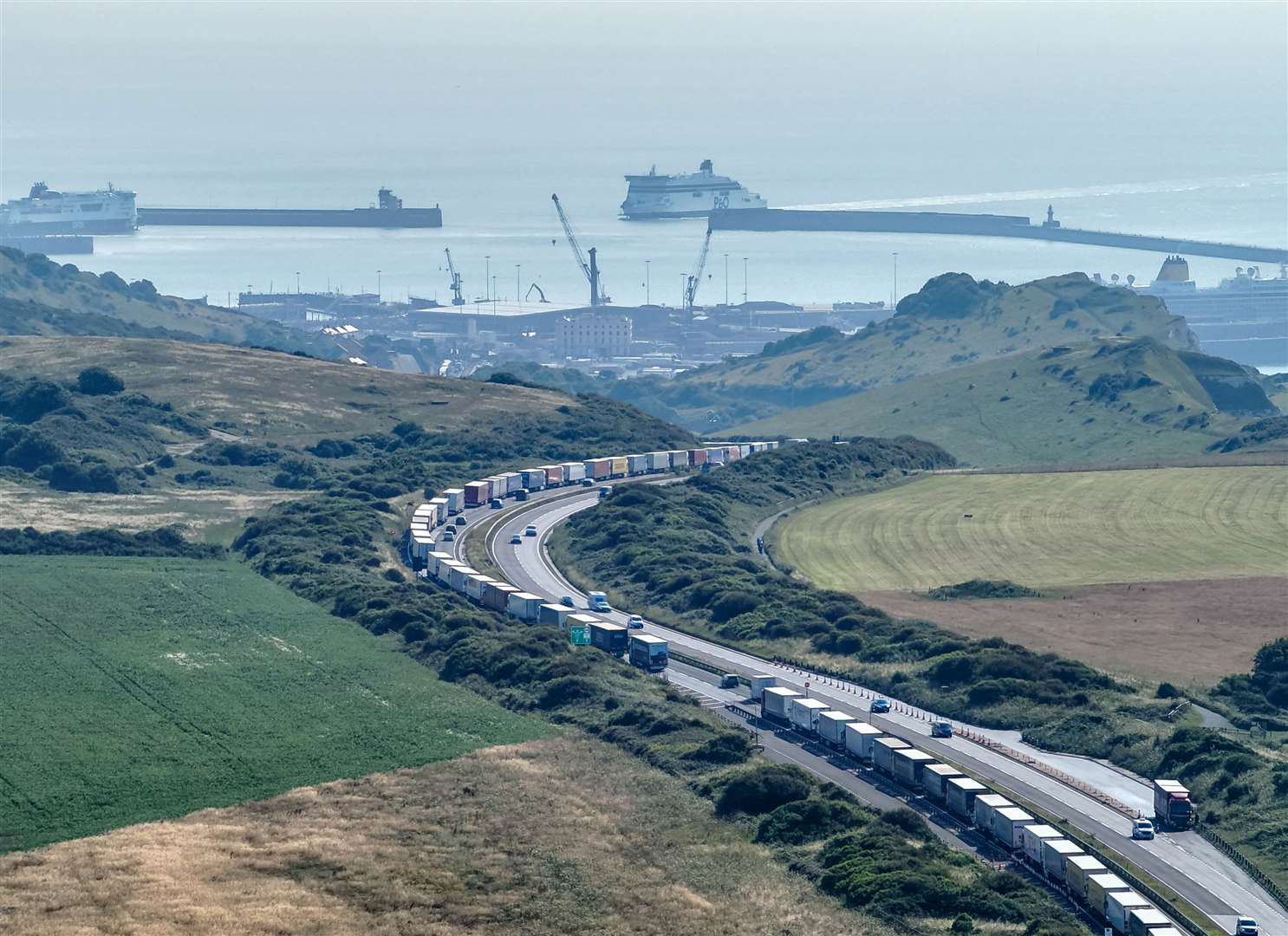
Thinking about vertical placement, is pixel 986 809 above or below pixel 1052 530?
above

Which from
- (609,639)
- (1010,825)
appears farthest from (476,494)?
(1010,825)

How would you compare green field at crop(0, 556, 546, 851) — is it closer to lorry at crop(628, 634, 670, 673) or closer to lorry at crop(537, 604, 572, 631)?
lorry at crop(537, 604, 572, 631)

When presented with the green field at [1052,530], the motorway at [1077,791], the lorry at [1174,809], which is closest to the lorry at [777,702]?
the motorway at [1077,791]

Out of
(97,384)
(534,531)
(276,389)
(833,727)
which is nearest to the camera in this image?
(833,727)

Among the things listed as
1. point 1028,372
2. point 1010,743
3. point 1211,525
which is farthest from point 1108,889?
point 1028,372

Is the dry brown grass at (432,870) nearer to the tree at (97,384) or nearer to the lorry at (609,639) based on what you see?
the lorry at (609,639)

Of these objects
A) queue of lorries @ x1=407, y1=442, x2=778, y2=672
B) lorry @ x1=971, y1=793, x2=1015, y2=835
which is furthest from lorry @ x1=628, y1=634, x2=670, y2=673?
lorry @ x1=971, y1=793, x2=1015, y2=835

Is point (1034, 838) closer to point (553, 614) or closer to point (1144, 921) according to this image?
point (1144, 921)
